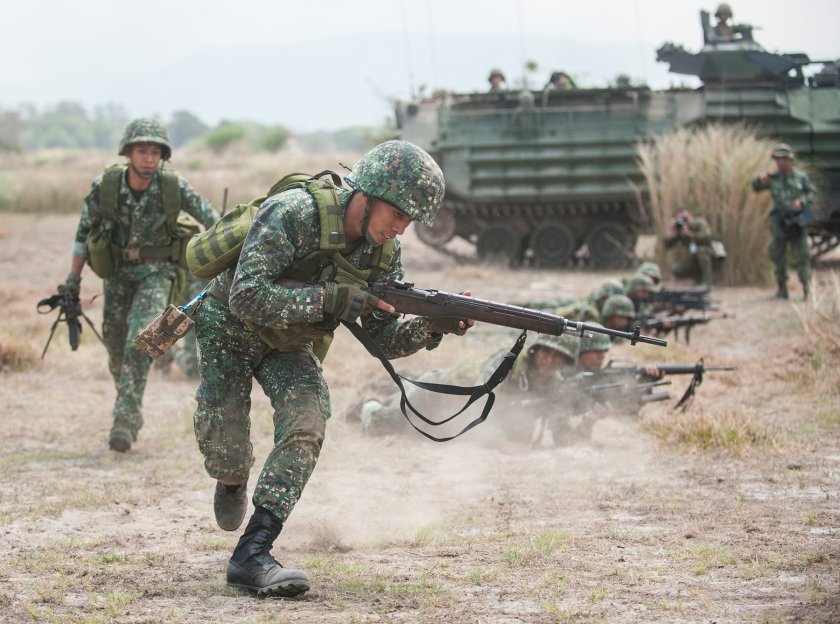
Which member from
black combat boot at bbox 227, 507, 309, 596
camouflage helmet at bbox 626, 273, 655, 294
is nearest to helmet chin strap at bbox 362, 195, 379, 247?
black combat boot at bbox 227, 507, 309, 596

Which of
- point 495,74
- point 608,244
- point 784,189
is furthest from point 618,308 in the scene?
point 495,74

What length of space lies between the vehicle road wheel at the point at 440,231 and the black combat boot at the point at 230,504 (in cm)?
1420

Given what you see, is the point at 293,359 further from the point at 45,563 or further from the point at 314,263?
the point at 45,563

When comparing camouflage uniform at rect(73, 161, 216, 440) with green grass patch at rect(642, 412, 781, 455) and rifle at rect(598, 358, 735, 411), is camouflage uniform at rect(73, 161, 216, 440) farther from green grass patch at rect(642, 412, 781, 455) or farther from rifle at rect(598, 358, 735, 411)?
green grass patch at rect(642, 412, 781, 455)

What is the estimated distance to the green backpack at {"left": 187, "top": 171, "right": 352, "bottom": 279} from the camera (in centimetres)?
471

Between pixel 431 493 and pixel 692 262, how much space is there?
9.59 meters

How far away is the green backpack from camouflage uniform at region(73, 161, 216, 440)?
109 inches

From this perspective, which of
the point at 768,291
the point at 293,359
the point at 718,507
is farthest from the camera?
the point at 768,291

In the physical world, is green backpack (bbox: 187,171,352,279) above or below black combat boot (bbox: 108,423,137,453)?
above

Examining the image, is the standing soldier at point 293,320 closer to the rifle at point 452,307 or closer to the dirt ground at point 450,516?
the rifle at point 452,307

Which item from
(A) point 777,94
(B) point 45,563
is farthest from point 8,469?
(A) point 777,94

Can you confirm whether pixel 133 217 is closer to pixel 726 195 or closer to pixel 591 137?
pixel 726 195

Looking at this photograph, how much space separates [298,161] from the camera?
1537 inches

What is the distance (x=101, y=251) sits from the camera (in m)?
7.64
